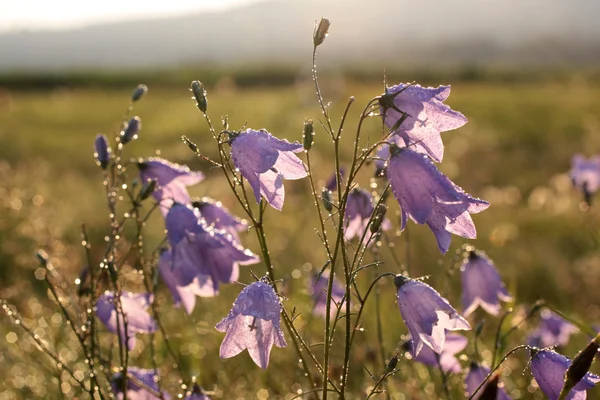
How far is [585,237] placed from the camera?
5.64 meters

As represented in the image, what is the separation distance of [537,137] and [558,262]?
6.97 meters

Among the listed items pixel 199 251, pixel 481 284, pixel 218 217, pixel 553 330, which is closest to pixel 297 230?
pixel 553 330

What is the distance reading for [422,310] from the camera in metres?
1.39

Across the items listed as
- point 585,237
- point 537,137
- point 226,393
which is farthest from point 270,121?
point 226,393

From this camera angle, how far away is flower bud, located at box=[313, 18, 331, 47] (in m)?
1.38

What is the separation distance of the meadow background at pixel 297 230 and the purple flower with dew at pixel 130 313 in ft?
0.50

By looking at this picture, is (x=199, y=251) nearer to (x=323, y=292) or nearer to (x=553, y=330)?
(x=323, y=292)

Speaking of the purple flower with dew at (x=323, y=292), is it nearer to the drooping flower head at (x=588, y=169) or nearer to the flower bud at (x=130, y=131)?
the flower bud at (x=130, y=131)

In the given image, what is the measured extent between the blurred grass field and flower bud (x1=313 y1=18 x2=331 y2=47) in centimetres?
70

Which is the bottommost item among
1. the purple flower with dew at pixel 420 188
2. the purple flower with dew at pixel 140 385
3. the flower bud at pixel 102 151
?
the purple flower with dew at pixel 140 385

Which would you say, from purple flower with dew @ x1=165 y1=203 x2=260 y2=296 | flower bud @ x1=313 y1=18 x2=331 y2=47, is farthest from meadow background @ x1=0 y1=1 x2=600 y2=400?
purple flower with dew @ x1=165 y1=203 x2=260 y2=296

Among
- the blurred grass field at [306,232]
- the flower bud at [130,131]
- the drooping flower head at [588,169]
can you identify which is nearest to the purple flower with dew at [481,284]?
the blurred grass field at [306,232]

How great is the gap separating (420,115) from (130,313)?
1.11 meters

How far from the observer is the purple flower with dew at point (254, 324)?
54.7 inches
